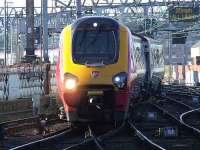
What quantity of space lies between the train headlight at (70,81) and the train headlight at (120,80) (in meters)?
0.96

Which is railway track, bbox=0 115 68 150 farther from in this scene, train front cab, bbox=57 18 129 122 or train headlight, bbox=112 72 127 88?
train headlight, bbox=112 72 127 88

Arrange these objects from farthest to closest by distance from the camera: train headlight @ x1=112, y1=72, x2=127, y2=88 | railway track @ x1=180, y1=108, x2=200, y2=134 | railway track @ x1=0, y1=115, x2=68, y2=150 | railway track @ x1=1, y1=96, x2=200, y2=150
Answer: railway track @ x1=180, y1=108, x2=200, y2=134, train headlight @ x1=112, y1=72, x2=127, y2=88, railway track @ x1=0, y1=115, x2=68, y2=150, railway track @ x1=1, y1=96, x2=200, y2=150

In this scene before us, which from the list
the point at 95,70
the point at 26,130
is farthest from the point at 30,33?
the point at 95,70

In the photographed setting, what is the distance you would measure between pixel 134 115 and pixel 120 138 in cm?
568

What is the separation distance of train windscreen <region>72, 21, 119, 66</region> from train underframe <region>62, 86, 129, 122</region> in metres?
0.76

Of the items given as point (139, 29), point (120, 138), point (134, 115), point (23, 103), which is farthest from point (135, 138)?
point (139, 29)

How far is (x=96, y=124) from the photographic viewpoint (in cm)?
1625

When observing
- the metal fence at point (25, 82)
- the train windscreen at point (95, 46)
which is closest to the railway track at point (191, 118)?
the train windscreen at point (95, 46)

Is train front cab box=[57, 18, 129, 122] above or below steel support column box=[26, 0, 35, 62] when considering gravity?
below

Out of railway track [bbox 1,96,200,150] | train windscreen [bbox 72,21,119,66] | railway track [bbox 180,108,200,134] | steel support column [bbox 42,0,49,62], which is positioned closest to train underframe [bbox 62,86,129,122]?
railway track [bbox 1,96,200,150]

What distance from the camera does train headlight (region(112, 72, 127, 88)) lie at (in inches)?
597

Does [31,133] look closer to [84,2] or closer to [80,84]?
[80,84]

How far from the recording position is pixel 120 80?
15.2 meters

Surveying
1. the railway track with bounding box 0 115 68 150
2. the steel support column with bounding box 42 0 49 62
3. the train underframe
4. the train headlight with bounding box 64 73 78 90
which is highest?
the steel support column with bounding box 42 0 49 62
